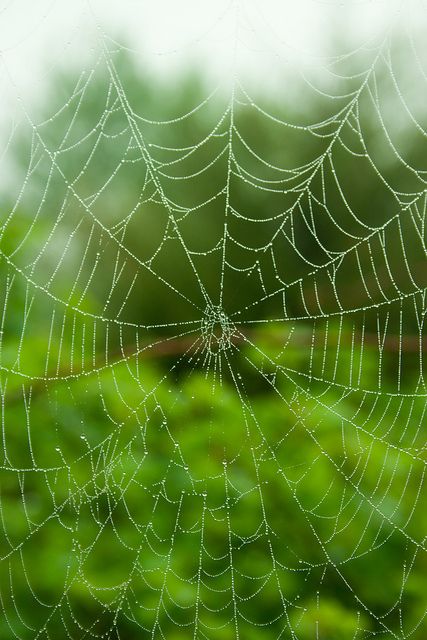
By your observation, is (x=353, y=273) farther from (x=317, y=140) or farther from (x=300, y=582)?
(x=300, y=582)

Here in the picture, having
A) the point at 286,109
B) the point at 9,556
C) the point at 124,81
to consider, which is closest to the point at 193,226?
the point at 286,109

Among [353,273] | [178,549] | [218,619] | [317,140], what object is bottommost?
[218,619]

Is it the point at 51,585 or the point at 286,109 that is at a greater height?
the point at 286,109

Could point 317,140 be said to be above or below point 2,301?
above

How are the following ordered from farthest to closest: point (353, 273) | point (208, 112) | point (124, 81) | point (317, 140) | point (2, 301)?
point (124, 81)
point (208, 112)
point (317, 140)
point (353, 273)
point (2, 301)

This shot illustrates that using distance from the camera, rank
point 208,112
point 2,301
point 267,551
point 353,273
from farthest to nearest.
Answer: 1. point 208,112
2. point 353,273
3. point 267,551
4. point 2,301

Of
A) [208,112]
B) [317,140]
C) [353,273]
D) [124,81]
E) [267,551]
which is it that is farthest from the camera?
[124,81]

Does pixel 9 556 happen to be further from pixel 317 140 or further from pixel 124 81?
pixel 124 81

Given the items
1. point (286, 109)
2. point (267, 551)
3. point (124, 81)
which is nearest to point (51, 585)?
point (267, 551)

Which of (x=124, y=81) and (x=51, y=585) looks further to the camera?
(x=124, y=81)

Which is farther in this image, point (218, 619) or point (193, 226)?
point (193, 226)
